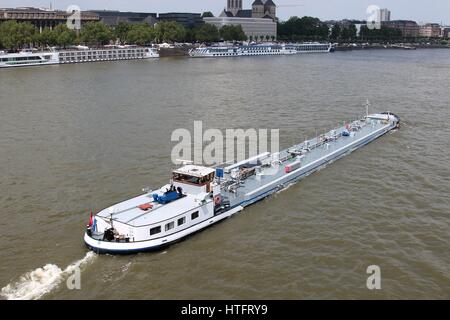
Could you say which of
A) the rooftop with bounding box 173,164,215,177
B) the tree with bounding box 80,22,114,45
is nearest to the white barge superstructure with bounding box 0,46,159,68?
the tree with bounding box 80,22,114,45

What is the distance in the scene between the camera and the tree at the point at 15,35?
106 metres

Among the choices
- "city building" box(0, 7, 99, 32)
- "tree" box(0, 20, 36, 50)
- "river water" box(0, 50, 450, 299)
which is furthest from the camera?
"city building" box(0, 7, 99, 32)

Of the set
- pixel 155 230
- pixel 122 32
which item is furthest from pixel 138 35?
pixel 155 230

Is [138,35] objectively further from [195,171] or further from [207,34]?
[195,171]

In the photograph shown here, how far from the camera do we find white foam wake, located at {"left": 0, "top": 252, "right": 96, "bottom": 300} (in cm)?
1591

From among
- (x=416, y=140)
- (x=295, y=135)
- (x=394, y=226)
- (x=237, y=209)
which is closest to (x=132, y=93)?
(x=295, y=135)

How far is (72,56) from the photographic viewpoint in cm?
9925

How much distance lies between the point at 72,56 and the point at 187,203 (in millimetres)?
86955

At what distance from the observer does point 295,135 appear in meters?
37.4

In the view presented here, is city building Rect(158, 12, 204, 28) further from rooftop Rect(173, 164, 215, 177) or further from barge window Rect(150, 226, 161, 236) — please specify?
barge window Rect(150, 226, 161, 236)

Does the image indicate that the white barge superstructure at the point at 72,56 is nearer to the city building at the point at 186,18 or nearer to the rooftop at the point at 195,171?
the city building at the point at 186,18

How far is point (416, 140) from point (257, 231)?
67.9ft

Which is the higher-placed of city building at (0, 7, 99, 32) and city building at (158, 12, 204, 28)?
city building at (158, 12, 204, 28)
